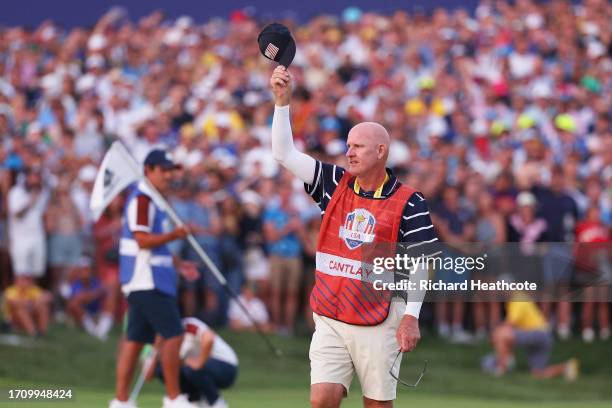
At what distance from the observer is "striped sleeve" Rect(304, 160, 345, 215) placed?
26.1 feet

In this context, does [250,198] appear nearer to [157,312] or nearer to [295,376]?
[295,376]

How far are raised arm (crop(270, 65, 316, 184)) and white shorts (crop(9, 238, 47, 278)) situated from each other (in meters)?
9.06

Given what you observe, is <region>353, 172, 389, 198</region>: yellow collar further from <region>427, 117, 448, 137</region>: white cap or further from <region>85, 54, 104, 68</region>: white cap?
<region>85, 54, 104, 68</region>: white cap

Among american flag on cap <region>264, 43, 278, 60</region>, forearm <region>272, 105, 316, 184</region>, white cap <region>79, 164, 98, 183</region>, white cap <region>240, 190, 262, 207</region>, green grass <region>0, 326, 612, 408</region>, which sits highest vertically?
white cap <region>79, 164, 98, 183</region>

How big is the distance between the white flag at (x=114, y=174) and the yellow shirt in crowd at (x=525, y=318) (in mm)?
6838

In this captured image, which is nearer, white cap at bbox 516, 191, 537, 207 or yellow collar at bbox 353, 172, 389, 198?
yellow collar at bbox 353, 172, 389, 198

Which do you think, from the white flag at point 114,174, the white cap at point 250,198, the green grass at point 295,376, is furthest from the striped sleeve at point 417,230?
the white cap at point 250,198

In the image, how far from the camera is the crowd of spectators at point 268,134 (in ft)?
55.2

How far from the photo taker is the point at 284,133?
25.4 feet

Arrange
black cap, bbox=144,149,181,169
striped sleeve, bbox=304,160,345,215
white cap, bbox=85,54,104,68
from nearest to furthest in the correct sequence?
striped sleeve, bbox=304,160,345,215 → black cap, bbox=144,149,181,169 → white cap, bbox=85,54,104,68

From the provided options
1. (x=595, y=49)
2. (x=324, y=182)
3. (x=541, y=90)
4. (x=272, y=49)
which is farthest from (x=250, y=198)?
(x=272, y=49)

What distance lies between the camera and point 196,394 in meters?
11.7

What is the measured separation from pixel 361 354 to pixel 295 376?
8.20m

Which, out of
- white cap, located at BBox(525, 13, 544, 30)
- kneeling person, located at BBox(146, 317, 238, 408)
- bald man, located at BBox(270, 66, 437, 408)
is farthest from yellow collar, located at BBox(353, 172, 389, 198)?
white cap, located at BBox(525, 13, 544, 30)
